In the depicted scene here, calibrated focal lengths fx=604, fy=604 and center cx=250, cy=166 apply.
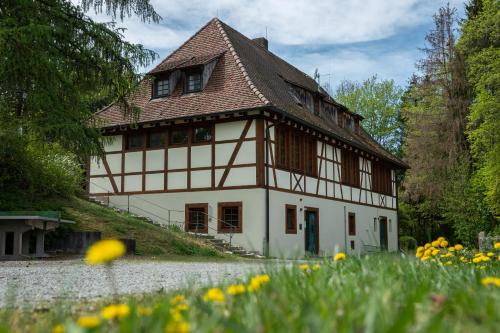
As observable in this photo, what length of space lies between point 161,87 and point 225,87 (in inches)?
132

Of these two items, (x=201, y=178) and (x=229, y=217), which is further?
(x=201, y=178)

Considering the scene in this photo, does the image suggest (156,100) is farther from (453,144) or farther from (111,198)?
(453,144)

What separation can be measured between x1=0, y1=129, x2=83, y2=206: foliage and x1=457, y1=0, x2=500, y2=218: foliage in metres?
19.7

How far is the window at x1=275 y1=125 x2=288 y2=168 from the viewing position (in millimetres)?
21484

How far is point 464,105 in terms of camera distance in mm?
33281

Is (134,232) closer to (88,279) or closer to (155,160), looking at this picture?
(155,160)

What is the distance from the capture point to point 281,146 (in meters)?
21.8

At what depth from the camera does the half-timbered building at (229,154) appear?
2066cm

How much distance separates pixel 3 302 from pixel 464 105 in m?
31.3

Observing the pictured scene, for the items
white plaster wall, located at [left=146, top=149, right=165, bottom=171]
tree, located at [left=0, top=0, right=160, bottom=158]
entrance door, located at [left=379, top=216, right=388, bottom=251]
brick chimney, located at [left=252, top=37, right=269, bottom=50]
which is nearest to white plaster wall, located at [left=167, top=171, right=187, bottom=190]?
white plaster wall, located at [left=146, top=149, right=165, bottom=171]

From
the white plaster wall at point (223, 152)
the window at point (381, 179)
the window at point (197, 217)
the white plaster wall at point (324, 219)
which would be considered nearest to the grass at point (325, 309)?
the white plaster wall at point (324, 219)

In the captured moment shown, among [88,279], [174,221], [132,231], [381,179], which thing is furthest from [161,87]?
[88,279]

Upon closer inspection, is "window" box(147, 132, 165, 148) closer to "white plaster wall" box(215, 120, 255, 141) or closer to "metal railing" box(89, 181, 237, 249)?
"metal railing" box(89, 181, 237, 249)

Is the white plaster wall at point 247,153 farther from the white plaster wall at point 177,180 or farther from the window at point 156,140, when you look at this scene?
the window at point 156,140
